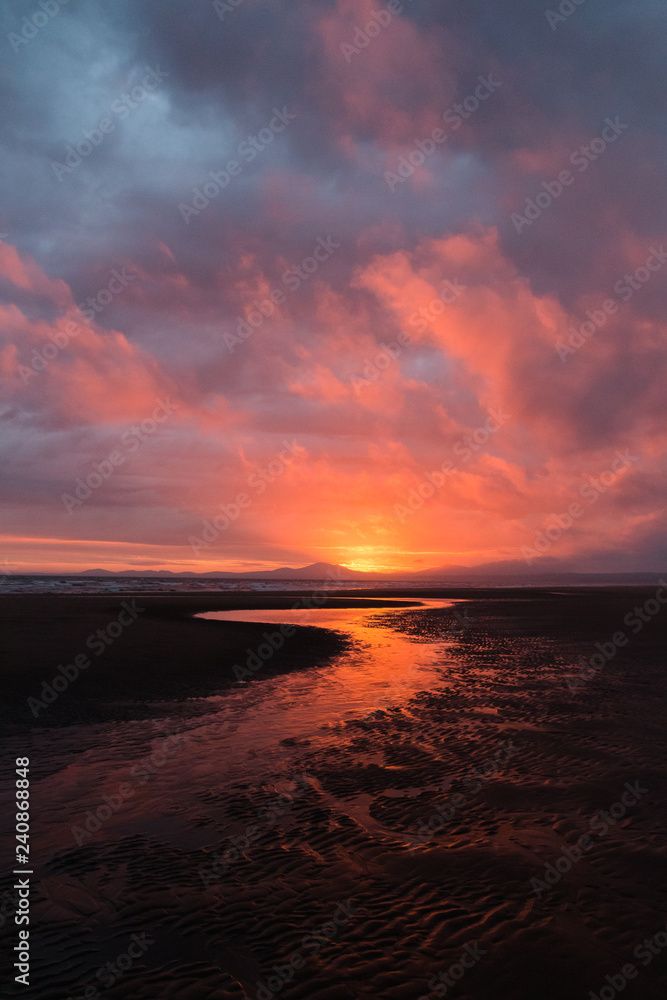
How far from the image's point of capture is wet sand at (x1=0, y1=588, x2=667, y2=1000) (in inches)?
210

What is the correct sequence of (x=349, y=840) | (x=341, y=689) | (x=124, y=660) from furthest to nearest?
(x=124, y=660) < (x=341, y=689) < (x=349, y=840)

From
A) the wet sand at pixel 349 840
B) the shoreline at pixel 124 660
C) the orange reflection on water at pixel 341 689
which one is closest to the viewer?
the wet sand at pixel 349 840

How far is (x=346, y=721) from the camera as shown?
14695 mm

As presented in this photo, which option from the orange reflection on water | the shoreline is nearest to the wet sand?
the orange reflection on water

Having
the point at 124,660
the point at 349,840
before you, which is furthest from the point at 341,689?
the point at 349,840

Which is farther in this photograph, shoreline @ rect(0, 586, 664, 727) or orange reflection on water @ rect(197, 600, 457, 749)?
shoreline @ rect(0, 586, 664, 727)

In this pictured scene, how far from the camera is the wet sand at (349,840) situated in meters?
5.34

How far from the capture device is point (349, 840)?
8.00 meters

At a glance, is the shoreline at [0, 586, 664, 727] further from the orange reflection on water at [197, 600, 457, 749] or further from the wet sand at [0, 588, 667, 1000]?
the orange reflection on water at [197, 600, 457, 749]

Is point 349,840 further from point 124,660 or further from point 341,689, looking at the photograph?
point 124,660

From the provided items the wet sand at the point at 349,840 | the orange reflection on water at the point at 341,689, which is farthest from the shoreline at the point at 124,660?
the orange reflection on water at the point at 341,689

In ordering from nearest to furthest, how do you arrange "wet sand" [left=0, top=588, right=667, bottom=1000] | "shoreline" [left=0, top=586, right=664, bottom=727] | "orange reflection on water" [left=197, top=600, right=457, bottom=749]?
1. "wet sand" [left=0, top=588, right=667, bottom=1000]
2. "orange reflection on water" [left=197, top=600, right=457, bottom=749]
3. "shoreline" [left=0, top=586, right=664, bottom=727]

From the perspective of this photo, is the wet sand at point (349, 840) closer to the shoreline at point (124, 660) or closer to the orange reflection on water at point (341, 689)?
the orange reflection on water at point (341, 689)

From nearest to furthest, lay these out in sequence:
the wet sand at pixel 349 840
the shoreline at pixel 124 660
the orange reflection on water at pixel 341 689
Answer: the wet sand at pixel 349 840 → the orange reflection on water at pixel 341 689 → the shoreline at pixel 124 660
